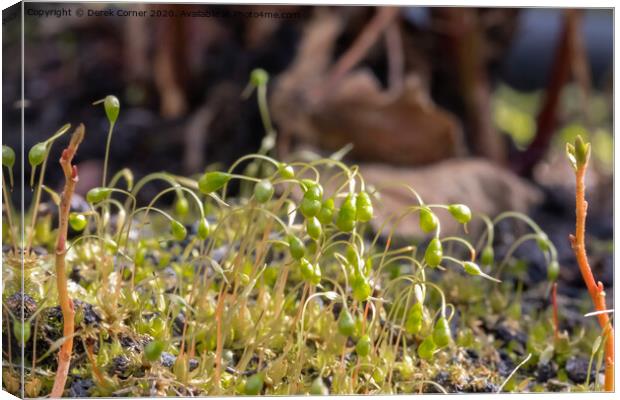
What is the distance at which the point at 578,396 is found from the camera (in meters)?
1.06

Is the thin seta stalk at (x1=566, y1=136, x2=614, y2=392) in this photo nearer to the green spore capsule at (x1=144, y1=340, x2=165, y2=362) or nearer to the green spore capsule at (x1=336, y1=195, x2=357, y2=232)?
the green spore capsule at (x1=336, y1=195, x2=357, y2=232)

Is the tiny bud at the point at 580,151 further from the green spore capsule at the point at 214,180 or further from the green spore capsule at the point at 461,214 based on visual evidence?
the green spore capsule at the point at 214,180

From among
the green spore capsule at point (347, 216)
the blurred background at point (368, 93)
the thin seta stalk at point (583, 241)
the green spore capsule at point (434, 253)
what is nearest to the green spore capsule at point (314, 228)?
the green spore capsule at point (347, 216)

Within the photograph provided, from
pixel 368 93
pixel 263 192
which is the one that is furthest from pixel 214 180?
pixel 368 93

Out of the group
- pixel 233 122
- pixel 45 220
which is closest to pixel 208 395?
pixel 45 220

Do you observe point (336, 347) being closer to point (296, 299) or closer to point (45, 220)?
point (296, 299)

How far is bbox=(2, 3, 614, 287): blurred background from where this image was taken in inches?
68.6

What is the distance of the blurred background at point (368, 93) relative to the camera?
1741 millimetres

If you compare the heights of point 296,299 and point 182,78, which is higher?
point 182,78

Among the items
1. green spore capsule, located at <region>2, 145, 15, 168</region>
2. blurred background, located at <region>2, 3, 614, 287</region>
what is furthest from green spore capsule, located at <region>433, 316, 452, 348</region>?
blurred background, located at <region>2, 3, 614, 287</region>

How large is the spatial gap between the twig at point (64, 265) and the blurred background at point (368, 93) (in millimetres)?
795

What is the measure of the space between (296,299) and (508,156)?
0.94 m

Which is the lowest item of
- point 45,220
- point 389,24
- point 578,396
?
point 578,396

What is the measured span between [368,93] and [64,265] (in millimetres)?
994
